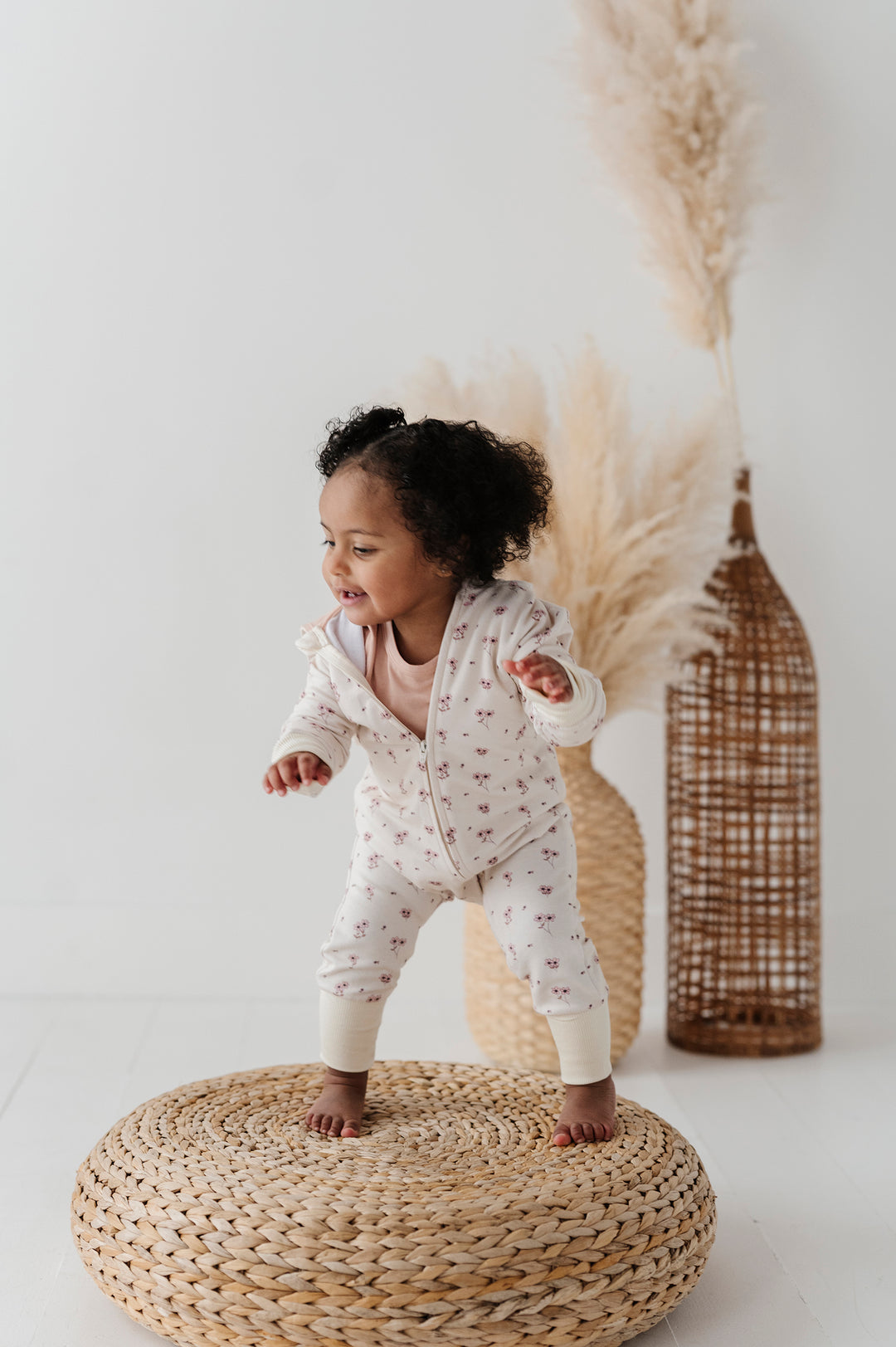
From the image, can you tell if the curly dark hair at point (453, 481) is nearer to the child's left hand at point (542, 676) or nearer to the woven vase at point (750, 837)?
the child's left hand at point (542, 676)

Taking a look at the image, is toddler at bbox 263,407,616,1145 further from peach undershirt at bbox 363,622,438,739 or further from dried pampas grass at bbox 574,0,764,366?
dried pampas grass at bbox 574,0,764,366

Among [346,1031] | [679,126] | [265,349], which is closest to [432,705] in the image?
[346,1031]

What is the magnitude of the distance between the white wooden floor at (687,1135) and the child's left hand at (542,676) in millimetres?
541

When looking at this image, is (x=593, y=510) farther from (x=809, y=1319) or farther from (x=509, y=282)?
(x=809, y=1319)

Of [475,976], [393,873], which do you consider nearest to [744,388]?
[475,976]

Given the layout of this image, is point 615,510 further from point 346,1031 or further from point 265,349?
point 346,1031

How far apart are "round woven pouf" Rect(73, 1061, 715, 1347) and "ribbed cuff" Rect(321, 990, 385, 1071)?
105mm

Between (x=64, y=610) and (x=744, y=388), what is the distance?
3.79 ft

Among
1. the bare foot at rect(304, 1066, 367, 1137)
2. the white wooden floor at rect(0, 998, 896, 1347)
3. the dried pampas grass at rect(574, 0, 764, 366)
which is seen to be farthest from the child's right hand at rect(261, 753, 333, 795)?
the dried pampas grass at rect(574, 0, 764, 366)

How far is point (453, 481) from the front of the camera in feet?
3.85

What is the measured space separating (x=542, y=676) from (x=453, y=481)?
0.21 metres

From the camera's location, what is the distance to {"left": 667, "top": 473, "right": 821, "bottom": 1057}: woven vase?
189 centimetres

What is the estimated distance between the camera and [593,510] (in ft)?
5.87

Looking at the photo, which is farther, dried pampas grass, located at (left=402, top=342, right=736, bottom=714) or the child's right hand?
dried pampas grass, located at (left=402, top=342, right=736, bottom=714)
